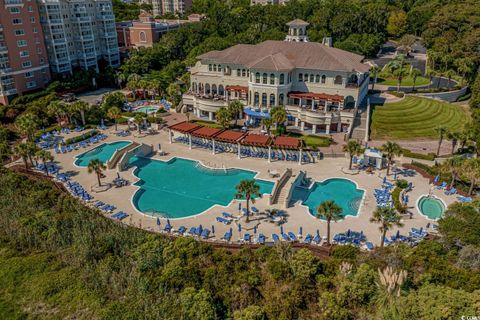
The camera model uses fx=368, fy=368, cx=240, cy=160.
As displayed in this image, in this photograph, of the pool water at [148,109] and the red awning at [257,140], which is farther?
the pool water at [148,109]

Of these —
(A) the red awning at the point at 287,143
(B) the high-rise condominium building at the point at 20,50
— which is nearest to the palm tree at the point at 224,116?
(A) the red awning at the point at 287,143

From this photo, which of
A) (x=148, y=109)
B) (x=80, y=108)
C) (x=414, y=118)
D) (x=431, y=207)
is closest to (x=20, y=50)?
(x=80, y=108)

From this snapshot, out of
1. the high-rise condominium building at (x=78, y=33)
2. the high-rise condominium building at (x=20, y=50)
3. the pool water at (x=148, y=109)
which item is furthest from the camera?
the high-rise condominium building at (x=78, y=33)

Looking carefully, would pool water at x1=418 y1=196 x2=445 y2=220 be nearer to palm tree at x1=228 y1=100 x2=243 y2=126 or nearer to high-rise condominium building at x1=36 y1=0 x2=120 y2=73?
palm tree at x1=228 y1=100 x2=243 y2=126

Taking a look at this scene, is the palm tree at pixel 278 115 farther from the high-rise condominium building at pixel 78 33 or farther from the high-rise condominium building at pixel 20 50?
the high-rise condominium building at pixel 78 33

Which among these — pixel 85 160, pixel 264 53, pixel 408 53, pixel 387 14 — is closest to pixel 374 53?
pixel 408 53

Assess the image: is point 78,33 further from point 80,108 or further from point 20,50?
point 80,108
